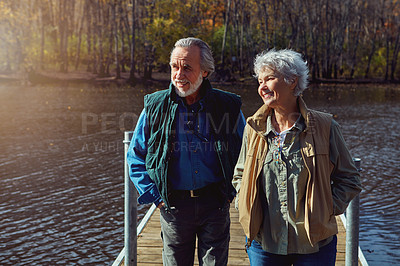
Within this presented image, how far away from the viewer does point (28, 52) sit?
42.6 metres

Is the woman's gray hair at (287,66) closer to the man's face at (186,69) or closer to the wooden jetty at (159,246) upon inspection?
the man's face at (186,69)

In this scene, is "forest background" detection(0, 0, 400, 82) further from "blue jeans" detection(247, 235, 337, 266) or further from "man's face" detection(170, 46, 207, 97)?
"blue jeans" detection(247, 235, 337, 266)

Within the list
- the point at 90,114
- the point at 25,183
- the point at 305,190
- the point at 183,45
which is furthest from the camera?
the point at 90,114

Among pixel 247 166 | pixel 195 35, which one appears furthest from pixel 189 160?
pixel 195 35

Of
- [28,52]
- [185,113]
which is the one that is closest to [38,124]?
[185,113]

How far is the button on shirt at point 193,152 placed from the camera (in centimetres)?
325

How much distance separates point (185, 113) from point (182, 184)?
0.47m

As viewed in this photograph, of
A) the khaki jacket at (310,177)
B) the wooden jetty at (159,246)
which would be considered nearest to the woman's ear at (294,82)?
the khaki jacket at (310,177)

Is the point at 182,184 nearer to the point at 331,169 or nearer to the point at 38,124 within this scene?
the point at 331,169

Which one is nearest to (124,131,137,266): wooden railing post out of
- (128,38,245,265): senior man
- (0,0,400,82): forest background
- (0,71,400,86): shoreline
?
(128,38,245,265): senior man

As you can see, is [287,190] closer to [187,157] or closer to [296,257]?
[296,257]

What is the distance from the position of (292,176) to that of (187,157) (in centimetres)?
82

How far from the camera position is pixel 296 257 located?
274 centimetres

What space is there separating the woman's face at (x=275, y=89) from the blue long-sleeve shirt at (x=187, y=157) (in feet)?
2.15
